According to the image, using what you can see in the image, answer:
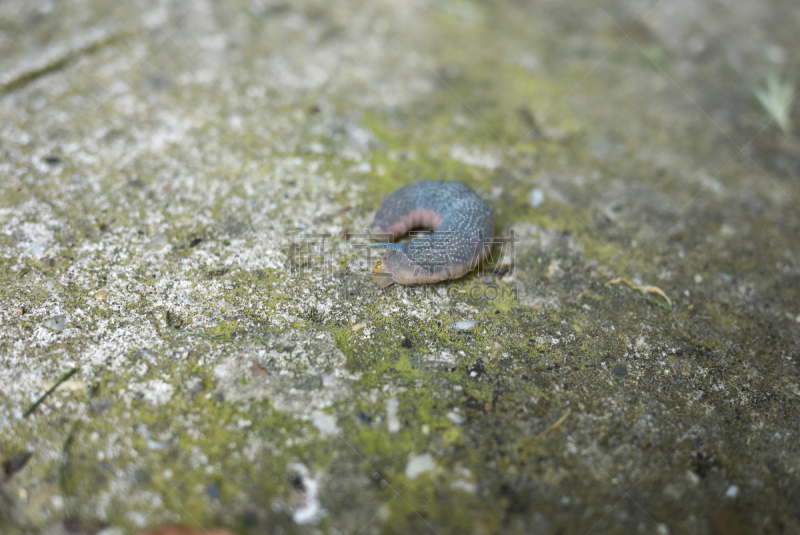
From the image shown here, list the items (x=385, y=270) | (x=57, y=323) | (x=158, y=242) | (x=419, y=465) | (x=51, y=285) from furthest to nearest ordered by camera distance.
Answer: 1. (x=158, y=242)
2. (x=385, y=270)
3. (x=51, y=285)
4. (x=57, y=323)
5. (x=419, y=465)

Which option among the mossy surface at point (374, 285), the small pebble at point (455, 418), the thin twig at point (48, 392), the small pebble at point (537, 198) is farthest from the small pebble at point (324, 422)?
the small pebble at point (537, 198)

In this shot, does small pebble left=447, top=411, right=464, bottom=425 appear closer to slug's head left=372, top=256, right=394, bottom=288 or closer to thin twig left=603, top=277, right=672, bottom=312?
slug's head left=372, top=256, right=394, bottom=288

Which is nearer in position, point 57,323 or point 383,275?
point 57,323

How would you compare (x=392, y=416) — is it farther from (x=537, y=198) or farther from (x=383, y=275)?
(x=537, y=198)

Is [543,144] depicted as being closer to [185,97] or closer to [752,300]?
[752,300]

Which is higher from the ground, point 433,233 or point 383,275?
point 433,233

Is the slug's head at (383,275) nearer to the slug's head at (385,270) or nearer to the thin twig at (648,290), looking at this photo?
the slug's head at (385,270)

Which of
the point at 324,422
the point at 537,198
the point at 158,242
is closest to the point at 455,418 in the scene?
the point at 324,422

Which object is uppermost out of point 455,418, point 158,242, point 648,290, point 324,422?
point 158,242
